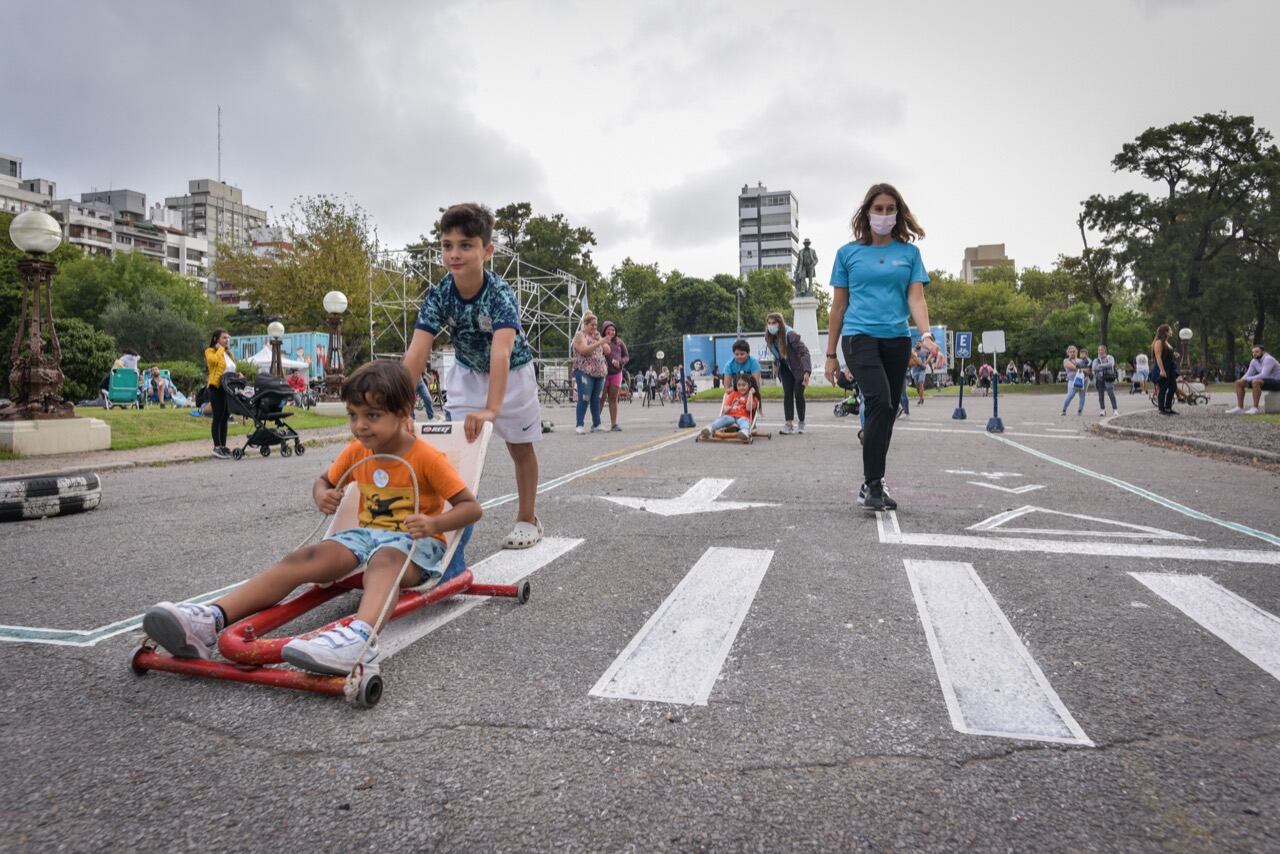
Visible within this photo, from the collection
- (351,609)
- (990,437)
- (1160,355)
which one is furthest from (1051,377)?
(351,609)

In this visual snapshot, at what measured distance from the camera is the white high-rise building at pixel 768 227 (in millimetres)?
149125

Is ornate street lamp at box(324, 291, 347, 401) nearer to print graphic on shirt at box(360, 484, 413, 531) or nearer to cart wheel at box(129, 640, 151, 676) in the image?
print graphic on shirt at box(360, 484, 413, 531)

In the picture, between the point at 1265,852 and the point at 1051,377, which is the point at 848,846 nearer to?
the point at 1265,852

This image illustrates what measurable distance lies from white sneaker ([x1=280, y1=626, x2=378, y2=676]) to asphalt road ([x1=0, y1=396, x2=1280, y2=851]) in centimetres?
12

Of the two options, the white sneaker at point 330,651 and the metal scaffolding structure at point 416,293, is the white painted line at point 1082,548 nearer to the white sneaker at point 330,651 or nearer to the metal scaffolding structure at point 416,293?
the white sneaker at point 330,651

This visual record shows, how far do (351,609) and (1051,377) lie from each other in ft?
298

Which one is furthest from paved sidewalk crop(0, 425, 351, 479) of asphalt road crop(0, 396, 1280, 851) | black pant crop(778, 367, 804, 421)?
black pant crop(778, 367, 804, 421)

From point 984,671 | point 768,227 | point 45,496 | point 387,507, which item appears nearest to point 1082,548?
point 984,671

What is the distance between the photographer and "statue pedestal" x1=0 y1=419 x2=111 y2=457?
1181 centimetres

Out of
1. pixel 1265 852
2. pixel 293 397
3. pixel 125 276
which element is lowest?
pixel 1265 852

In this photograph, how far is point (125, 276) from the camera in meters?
59.4

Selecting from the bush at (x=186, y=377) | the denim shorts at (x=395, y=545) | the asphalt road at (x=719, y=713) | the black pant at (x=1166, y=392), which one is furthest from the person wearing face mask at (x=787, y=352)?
the bush at (x=186, y=377)

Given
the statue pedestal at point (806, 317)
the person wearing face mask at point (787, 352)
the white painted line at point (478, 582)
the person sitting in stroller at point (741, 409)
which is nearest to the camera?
the white painted line at point (478, 582)

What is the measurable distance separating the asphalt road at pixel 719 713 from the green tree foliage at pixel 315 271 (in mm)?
38407
